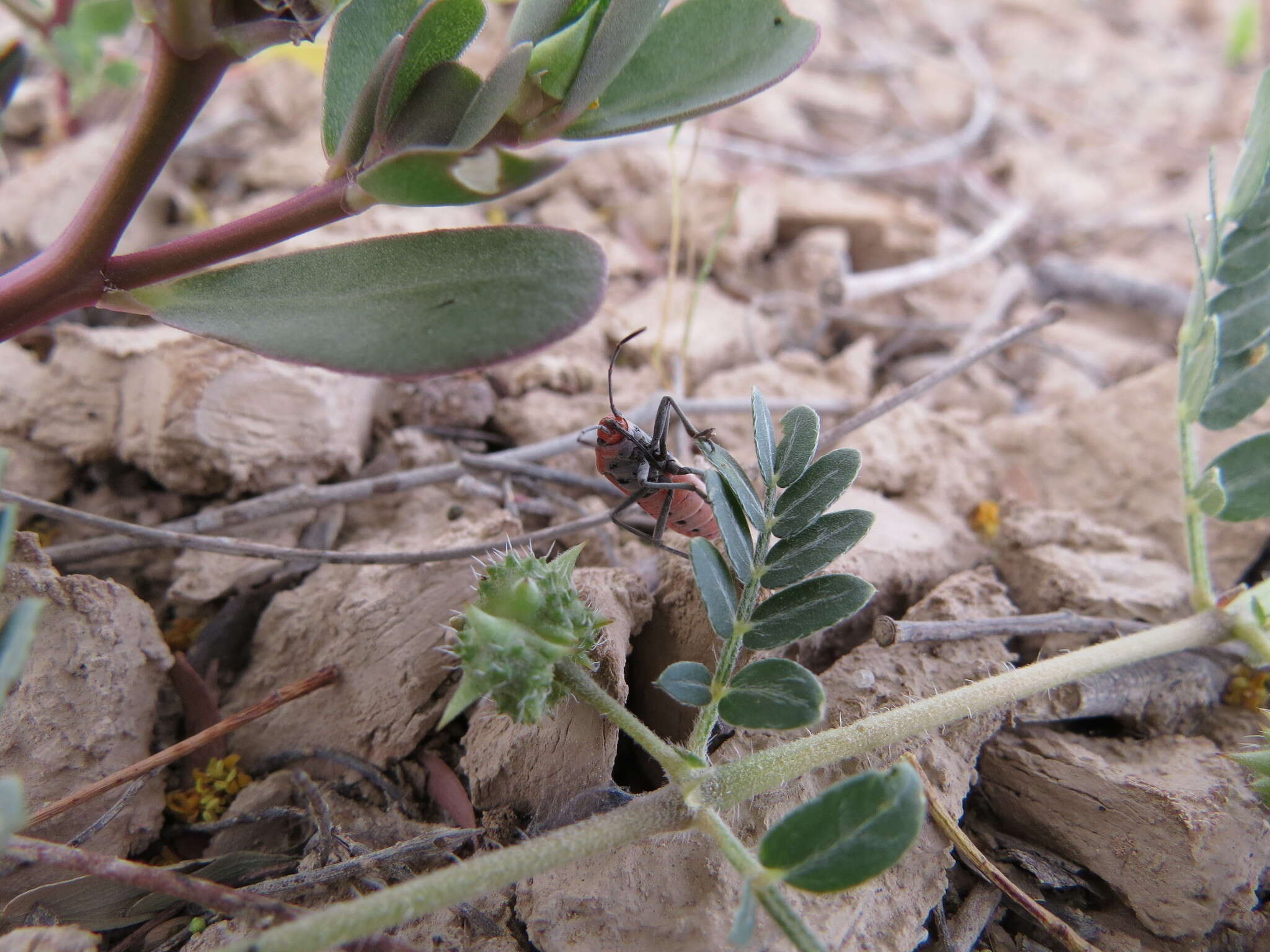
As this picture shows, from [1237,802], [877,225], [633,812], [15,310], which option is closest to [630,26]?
[15,310]

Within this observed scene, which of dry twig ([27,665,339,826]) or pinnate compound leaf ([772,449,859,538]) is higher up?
pinnate compound leaf ([772,449,859,538])

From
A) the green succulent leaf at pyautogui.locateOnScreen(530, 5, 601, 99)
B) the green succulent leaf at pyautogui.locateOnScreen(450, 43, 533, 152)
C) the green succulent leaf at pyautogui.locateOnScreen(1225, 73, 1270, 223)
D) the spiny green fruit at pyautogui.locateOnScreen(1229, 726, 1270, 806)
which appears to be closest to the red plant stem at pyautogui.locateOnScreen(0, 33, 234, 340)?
the green succulent leaf at pyautogui.locateOnScreen(450, 43, 533, 152)

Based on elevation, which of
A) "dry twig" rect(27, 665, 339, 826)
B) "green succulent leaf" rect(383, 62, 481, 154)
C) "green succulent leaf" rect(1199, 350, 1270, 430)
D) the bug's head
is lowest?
"dry twig" rect(27, 665, 339, 826)

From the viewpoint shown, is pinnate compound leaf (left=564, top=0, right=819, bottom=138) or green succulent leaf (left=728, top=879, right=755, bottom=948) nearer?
green succulent leaf (left=728, top=879, right=755, bottom=948)

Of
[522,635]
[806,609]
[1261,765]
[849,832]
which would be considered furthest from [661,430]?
[1261,765]

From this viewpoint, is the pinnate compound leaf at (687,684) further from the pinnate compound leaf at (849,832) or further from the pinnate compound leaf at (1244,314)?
the pinnate compound leaf at (1244,314)

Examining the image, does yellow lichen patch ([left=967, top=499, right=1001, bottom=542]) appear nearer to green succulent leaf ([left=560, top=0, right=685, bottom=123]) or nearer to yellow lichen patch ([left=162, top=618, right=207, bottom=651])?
green succulent leaf ([left=560, top=0, right=685, bottom=123])
